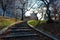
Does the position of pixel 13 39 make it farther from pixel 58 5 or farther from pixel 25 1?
pixel 25 1

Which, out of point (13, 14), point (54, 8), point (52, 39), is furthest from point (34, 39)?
point (13, 14)

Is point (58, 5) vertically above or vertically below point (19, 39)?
above

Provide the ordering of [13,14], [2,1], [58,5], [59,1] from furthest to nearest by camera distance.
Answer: [13,14]
[58,5]
[59,1]
[2,1]

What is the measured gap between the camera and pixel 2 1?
2673 centimetres

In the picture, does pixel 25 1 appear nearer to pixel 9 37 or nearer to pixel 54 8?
pixel 54 8

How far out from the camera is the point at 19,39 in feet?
31.6

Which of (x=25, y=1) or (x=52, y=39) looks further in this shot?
(x=25, y=1)

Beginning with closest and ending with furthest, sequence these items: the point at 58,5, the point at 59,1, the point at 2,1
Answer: the point at 2,1, the point at 59,1, the point at 58,5

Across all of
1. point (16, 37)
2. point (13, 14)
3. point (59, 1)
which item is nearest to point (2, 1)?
point (59, 1)

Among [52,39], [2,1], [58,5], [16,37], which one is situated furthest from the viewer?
[58,5]

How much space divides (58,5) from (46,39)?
22773 millimetres

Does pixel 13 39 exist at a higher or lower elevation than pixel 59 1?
lower

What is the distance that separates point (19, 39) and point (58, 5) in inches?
906

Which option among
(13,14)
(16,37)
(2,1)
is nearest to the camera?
(16,37)
